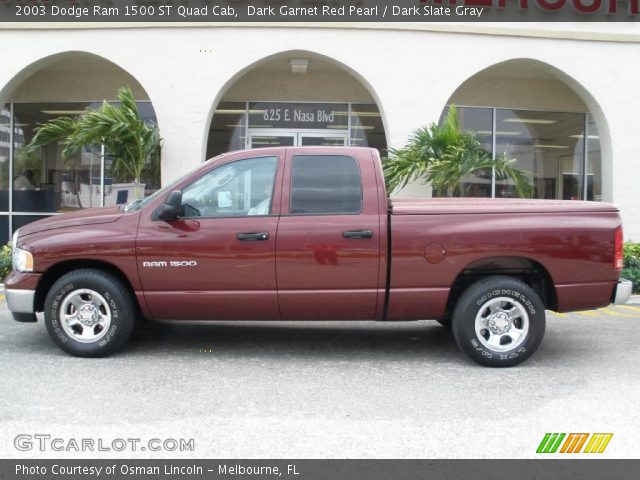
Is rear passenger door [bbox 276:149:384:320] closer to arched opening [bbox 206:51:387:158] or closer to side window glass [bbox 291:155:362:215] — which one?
side window glass [bbox 291:155:362:215]

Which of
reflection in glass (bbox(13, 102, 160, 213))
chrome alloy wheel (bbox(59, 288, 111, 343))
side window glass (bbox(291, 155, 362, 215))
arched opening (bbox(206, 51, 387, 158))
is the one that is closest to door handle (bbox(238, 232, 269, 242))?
side window glass (bbox(291, 155, 362, 215))

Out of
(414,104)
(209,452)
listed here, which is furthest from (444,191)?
(209,452)

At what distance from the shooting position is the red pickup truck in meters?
5.75

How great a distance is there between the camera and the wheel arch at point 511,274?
5.89 metres

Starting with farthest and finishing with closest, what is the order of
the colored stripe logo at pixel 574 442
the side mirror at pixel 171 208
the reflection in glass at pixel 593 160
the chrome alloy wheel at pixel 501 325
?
the reflection in glass at pixel 593 160
the chrome alloy wheel at pixel 501 325
the side mirror at pixel 171 208
the colored stripe logo at pixel 574 442

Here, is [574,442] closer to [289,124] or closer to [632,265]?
[632,265]

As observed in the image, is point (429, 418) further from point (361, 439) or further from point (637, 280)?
point (637, 280)

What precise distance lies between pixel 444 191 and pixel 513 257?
5308mm

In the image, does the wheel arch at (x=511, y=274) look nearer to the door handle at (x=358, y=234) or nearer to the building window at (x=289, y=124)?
the door handle at (x=358, y=234)

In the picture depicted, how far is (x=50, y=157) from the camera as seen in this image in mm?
13578

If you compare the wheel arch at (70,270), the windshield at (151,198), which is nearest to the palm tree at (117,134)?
the windshield at (151,198)

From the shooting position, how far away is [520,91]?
13.6 meters

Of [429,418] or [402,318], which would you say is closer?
[429,418]

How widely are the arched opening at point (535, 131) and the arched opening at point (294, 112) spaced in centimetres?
190
